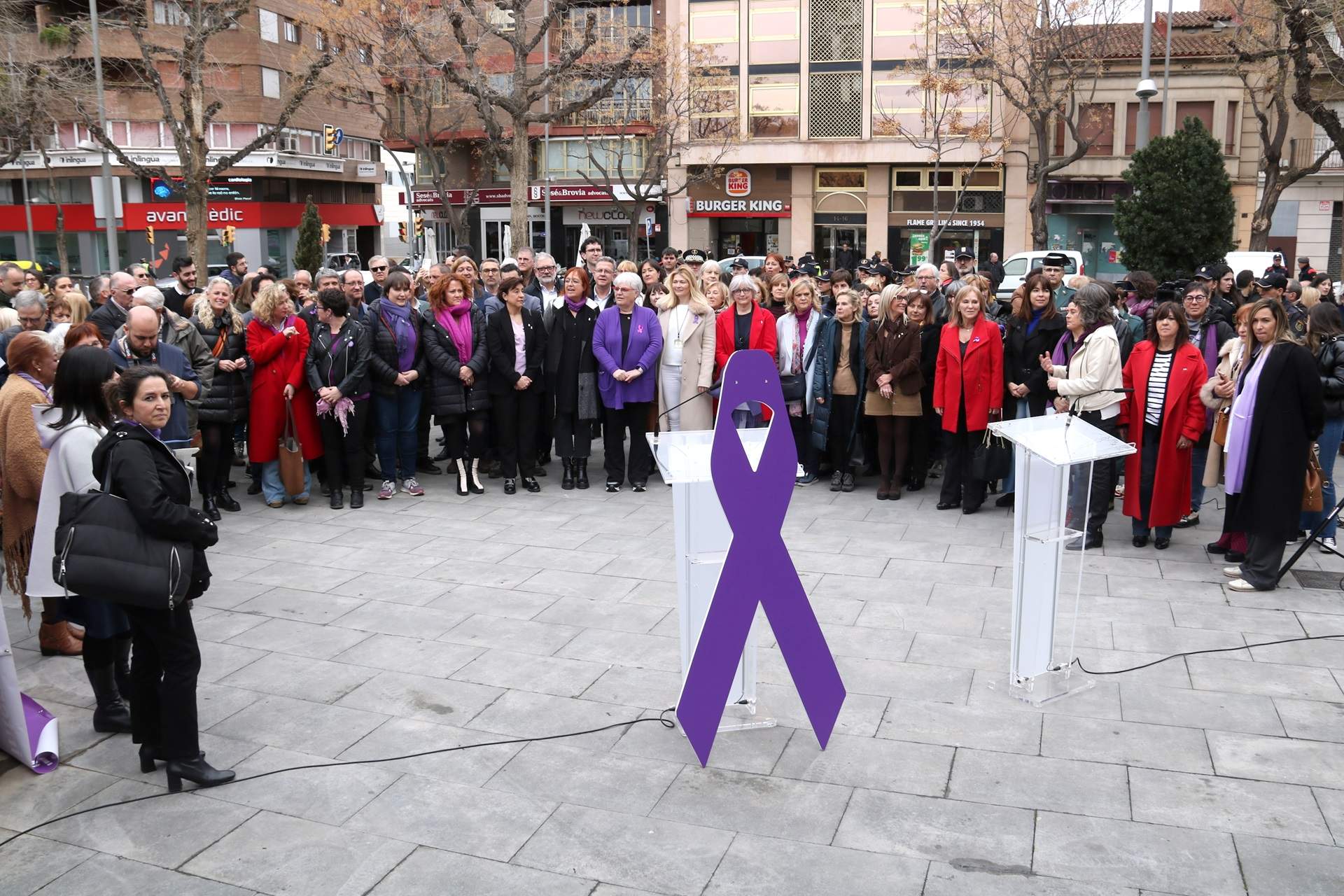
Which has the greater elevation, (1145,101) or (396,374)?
(1145,101)

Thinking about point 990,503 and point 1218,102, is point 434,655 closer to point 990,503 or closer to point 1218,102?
point 990,503

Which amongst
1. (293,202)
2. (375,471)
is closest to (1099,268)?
(293,202)

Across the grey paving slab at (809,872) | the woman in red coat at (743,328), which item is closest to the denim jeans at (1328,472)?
the woman in red coat at (743,328)

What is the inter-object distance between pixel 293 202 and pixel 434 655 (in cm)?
5017

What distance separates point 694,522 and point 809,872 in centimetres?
164

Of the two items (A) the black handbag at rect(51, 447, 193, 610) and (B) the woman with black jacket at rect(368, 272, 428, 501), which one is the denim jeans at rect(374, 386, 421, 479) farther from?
(A) the black handbag at rect(51, 447, 193, 610)

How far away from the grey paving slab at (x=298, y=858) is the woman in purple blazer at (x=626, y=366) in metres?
6.50

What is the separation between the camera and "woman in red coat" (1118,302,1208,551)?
863cm

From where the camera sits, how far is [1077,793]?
5.02 metres

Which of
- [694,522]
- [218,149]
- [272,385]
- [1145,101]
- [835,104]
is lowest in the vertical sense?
[694,522]

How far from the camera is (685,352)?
11055 mm

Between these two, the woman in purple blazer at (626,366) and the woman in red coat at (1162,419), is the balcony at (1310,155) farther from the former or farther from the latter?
the woman in purple blazer at (626,366)

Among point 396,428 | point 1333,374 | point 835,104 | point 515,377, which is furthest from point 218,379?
point 835,104

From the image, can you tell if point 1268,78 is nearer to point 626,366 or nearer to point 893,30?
point 893,30
